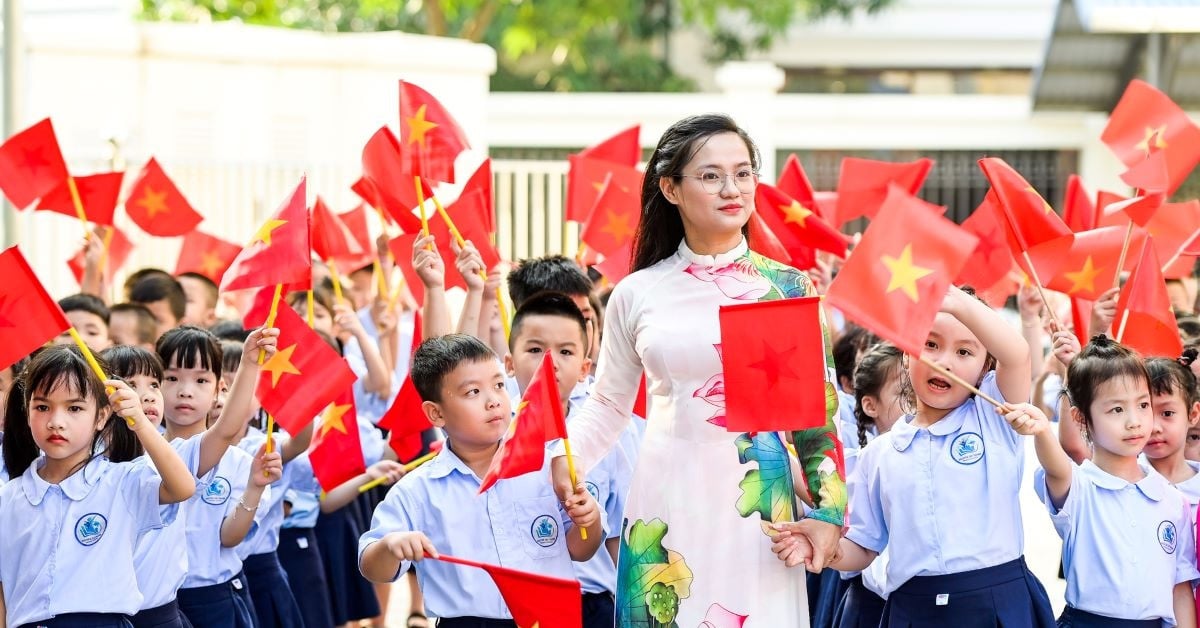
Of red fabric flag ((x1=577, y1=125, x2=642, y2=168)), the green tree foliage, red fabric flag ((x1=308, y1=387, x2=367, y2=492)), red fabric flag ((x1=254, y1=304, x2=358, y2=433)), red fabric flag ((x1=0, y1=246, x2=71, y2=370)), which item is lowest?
red fabric flag ((x1=308, y1=387, x2=367, y2=492))

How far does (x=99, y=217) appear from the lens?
737 centimetres

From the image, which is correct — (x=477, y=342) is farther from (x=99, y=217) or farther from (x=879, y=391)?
(x=99, y=217)

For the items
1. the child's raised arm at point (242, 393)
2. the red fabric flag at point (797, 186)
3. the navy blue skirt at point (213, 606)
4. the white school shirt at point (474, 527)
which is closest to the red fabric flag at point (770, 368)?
the white school shirt at point (474, 527)

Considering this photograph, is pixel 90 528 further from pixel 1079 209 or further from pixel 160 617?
pixel 1079 209

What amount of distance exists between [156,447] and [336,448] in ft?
3.67

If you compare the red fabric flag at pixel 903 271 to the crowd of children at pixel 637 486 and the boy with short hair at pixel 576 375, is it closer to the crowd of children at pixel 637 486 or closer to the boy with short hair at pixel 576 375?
the crowd of children at pixel 637 486

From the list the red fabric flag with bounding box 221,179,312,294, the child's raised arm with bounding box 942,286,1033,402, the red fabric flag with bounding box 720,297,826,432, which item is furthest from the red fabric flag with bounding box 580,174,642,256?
the red fabric flag with bounding box 720,297,826,432

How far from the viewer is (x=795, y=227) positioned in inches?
258

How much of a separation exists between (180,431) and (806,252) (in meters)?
2.54

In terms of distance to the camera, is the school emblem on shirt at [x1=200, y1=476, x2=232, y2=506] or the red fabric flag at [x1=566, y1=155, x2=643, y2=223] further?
the red fabric flag at [x1=566, y1=155, x2=643, y2=223]

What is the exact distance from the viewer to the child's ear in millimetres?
4406

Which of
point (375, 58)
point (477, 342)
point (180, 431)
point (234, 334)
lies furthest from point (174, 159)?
point (477, 342)

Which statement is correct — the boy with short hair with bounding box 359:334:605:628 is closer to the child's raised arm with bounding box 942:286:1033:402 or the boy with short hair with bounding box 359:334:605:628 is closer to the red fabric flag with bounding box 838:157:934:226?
the child's raised arm with bounding box 942:286:1033:402

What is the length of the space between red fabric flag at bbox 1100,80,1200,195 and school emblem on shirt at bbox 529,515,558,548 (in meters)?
2.96
